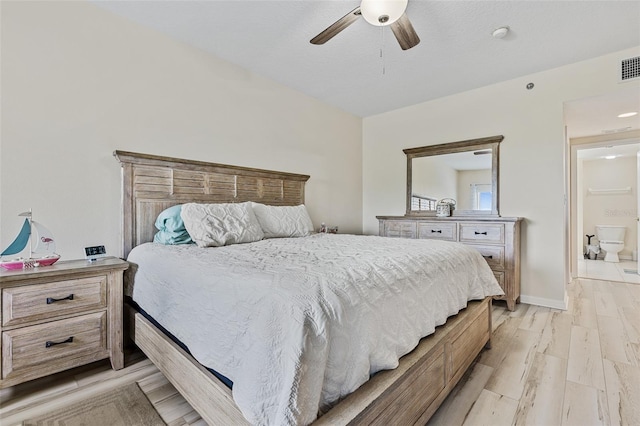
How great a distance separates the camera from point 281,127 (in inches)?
140

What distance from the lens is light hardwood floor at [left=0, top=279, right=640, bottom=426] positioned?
4.79ft

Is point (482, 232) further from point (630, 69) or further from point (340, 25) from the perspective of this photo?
point (340, 25)

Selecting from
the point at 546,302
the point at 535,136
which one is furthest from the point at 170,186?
the point at 546,302

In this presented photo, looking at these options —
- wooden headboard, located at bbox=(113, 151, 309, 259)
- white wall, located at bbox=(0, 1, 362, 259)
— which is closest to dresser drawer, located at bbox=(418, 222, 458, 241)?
wooden headboard, located at bbox=(113, 151, 309, 259)

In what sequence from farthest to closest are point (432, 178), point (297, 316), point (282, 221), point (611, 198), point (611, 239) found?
point (611, 198), point (611, 239), point (432, 178), point (282, 221), point (297, 316)

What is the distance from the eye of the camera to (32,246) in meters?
1.84

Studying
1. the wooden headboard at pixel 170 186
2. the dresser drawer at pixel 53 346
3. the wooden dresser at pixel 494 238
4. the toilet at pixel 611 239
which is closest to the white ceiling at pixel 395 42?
the wooden headboard at pixel 170 186

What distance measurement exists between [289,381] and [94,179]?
2238 mm

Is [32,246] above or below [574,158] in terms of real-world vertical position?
below

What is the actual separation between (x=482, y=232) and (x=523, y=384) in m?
1.84

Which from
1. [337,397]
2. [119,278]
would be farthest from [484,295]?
[119,278]

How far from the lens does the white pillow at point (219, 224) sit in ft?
7.06

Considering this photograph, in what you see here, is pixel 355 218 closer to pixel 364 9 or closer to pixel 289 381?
pixel 364 9

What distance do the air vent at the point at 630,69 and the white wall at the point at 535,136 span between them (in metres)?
0.05
